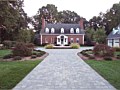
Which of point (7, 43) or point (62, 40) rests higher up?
point (62, 40)

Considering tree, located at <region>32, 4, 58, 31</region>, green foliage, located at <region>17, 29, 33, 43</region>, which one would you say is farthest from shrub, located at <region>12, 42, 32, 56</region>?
tree, located at <region>32, 4, 58, 31</region>

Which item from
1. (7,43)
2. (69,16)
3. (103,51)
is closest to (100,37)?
(7,43)

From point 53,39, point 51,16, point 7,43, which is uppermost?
point 51,16

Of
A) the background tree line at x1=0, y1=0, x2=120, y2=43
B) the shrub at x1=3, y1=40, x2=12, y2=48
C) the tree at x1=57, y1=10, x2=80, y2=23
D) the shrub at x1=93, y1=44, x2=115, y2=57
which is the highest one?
the tree at x1=57, y1=10, x2=80, y2=23

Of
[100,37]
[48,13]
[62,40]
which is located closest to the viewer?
[100,37]

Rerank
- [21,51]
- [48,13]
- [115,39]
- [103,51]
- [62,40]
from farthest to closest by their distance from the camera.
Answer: [48,13] → [62,40] → [115,39] → [103,51] → [21,51]

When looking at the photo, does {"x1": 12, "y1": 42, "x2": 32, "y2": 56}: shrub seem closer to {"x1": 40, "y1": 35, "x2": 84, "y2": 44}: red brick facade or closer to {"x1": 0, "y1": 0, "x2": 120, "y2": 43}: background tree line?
{"x1": 0, "y1": 0, "x2": 120, "y2": 43}: background tree line

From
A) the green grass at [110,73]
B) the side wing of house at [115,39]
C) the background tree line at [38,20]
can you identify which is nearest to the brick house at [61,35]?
the background tree line at [38,20]

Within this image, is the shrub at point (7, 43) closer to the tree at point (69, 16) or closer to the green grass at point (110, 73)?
the green grass at point (110, 73)

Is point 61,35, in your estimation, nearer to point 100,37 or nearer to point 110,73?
point 100,37

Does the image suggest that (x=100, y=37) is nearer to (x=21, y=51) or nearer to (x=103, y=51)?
(x=103, y=51)

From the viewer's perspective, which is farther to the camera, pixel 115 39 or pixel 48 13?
pixel 48 13

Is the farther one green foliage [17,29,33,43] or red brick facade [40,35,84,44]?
red brick facade [40,35,84,44]

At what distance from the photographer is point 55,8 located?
88.5 meters
